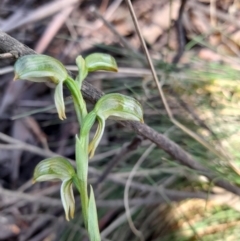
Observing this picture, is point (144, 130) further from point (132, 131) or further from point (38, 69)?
point (132, 131)

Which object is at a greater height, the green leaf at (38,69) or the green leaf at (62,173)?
the green leaf at (38,69)

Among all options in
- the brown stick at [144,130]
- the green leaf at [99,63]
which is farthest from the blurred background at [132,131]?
the green leaf at [99,63]

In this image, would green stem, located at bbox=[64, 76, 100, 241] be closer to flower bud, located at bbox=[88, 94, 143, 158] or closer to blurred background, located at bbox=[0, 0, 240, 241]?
flower bud, located at bbox=[88, 94, 143, 158]

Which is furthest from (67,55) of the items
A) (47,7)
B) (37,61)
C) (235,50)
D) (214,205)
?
(37,61)

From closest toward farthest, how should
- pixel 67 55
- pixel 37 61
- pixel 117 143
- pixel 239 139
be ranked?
1. pixel 37 61
2. pixel 239 139
3. pixel 117 143
4. pixel 67 55

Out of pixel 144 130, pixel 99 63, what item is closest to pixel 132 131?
pixel 144 130

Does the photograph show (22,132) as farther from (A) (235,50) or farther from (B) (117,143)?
(A) (235,50)

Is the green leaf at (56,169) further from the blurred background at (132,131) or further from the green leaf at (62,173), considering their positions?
the blurred background at (132,131)
